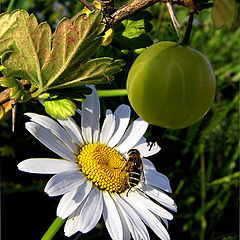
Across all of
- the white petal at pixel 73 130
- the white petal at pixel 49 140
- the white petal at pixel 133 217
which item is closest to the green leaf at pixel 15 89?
the white petal at pixel 49 140

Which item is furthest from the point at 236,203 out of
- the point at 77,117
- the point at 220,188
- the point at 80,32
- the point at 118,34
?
the point at 80,32

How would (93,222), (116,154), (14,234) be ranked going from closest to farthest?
(93,222)
(116,154)
(14,234)

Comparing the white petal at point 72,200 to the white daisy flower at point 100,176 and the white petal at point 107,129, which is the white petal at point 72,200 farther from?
the white petal at point 107,129

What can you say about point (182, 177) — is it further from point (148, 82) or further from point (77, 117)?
point (148, 82)

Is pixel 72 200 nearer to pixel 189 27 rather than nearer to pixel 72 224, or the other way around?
pixel 72 224

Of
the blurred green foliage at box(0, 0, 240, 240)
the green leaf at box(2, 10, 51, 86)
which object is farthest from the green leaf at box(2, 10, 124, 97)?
the blurred green foliage at box(0, 0, 240, 240)

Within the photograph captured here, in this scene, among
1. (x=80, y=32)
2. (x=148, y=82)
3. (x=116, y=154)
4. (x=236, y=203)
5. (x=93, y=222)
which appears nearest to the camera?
(x=148, y=82)
